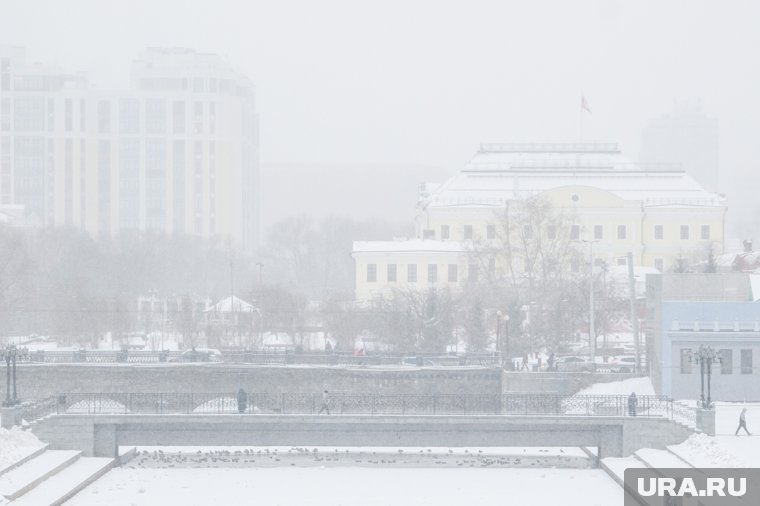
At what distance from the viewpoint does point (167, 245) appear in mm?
117125

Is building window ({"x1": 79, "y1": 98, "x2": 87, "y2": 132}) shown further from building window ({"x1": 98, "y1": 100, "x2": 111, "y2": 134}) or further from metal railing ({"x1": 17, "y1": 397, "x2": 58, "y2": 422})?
metal railing ({"x1": 17, "y1": 397, "x2": 58, "y2": 422})

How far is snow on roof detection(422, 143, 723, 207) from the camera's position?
295 feet

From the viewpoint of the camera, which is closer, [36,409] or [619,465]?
[619,465]

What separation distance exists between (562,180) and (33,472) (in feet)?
187

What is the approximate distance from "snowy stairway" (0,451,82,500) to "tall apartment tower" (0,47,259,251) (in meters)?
110

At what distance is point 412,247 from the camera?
84625 mm

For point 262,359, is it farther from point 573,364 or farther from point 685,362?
point 685,362

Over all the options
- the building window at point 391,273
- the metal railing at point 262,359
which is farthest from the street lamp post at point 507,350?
the building window at point 391,273

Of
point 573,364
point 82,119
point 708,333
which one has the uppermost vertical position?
point 82,119

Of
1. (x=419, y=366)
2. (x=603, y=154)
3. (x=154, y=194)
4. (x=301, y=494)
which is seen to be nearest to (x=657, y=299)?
(x=419, y=366)

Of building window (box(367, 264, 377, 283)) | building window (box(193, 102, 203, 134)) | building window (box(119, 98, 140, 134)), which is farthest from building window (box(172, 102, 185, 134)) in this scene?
building window (box(367, 264, 377, 283))

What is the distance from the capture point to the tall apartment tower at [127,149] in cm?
15262

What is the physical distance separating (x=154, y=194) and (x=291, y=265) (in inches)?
1269

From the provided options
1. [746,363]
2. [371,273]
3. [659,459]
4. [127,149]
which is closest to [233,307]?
[371,273]
